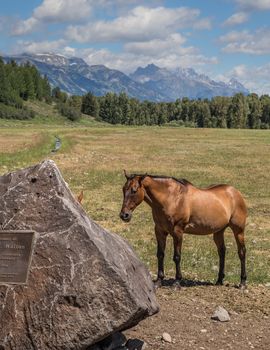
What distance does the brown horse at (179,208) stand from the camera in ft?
37.8

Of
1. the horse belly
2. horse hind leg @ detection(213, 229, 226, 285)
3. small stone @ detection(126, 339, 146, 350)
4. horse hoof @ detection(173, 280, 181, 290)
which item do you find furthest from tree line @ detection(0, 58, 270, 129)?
small stone @ detection(126, 339, 146, 350)

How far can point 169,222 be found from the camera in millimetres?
11820

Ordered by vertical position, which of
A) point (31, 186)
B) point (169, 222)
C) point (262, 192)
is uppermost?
point (31, 186)

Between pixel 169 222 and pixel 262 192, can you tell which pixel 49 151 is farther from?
pixel 169 222

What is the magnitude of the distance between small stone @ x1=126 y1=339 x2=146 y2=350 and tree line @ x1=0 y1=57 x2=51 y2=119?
13324 centimetres

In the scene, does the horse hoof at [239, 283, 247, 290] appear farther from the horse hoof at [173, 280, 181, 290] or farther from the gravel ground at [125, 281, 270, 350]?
the horse hoof at [173, 280, 181, 290]

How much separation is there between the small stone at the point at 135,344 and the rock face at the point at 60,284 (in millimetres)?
688

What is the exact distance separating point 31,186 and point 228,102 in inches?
7007

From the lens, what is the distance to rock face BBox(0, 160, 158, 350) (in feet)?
25.2

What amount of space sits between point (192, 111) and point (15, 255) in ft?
612

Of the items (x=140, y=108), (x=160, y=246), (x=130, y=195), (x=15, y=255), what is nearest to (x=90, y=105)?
(x=140, y=108)

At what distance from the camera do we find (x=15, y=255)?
8.16m

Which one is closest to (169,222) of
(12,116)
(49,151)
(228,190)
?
(228,190)

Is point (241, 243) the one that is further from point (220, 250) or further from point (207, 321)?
point (207, 321)
